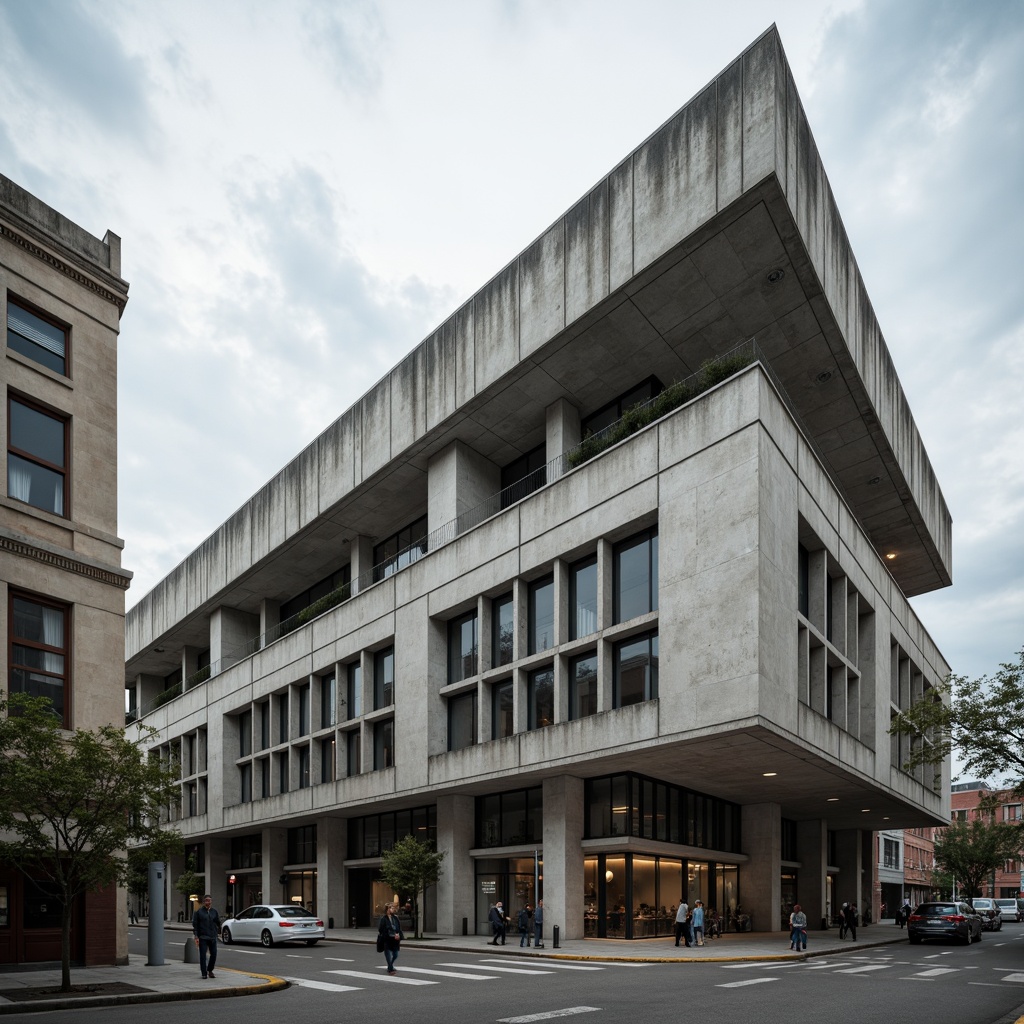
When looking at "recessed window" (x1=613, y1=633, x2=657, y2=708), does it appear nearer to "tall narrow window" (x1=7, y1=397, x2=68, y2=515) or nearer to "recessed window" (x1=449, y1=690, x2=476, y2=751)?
"recessed window" (x1=449, y1=690, x2=476, y2=751)

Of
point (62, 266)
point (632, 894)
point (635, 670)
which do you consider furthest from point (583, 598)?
point (62, 266)

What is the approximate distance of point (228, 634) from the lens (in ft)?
183

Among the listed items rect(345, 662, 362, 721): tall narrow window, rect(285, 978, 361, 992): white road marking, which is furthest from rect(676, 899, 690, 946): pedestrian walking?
rect(345, 662, 362, 721): tall narrow window

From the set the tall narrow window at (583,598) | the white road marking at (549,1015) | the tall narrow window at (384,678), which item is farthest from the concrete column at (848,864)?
the white road marking at (549,1015)

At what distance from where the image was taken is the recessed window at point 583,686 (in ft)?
100

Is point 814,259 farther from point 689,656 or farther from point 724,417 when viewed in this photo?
point 689,656

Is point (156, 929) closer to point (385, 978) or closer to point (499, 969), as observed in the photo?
point (385, 978)

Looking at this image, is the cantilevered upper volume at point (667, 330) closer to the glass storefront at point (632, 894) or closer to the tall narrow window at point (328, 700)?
the tall narrow window at point (328, 700)

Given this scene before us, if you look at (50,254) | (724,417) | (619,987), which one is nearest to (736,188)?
(724,417)

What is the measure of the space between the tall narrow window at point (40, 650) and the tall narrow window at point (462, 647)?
16.3 metres

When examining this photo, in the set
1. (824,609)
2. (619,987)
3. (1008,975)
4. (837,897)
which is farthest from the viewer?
(837,897)

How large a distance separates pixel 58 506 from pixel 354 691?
2187 cm

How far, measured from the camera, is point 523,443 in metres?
38.5

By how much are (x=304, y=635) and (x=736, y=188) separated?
29.0 metres
